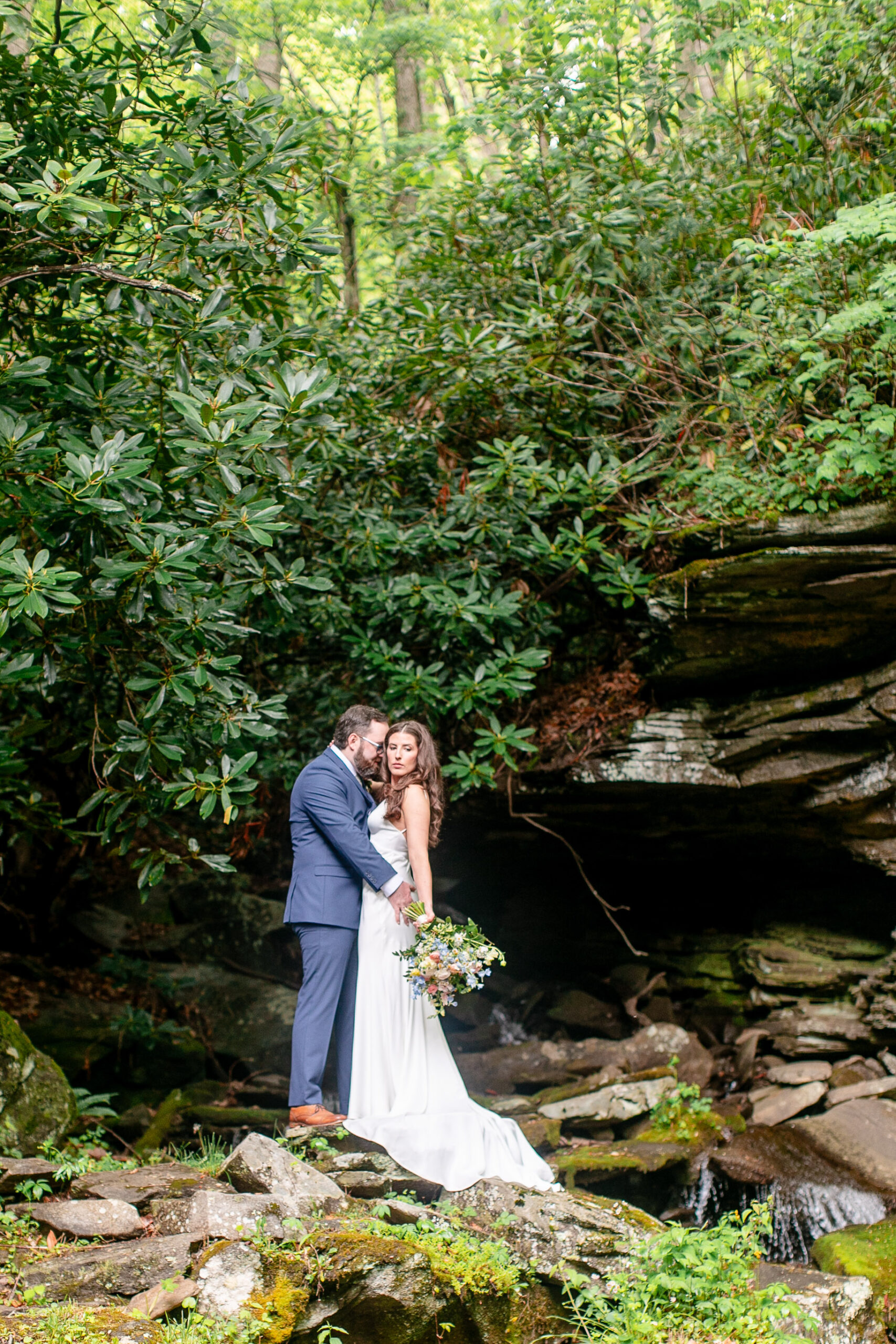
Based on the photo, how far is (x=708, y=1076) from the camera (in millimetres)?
7777

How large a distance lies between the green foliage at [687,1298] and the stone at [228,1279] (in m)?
1.29

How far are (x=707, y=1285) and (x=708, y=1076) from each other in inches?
189

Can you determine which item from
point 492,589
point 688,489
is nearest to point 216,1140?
point 492,589

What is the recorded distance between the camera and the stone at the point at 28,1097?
4816 millimetres

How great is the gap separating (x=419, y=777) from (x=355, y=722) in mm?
581

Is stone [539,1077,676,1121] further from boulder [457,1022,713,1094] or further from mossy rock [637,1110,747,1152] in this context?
boulder [457,1022,713,1094]

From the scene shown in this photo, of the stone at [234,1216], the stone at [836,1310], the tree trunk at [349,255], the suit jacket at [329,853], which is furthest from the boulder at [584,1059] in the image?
the tree trunk at [349,255]

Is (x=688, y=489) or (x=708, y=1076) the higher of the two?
(x=688, y=489)

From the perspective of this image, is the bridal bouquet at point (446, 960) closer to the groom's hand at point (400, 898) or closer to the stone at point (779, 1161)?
the groom's hand at point (400, 898)

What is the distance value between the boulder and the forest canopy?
8.83ft

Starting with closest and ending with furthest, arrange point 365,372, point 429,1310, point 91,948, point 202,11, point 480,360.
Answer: point 429,1310 → point 202,11 → point 480,360 → point 365,372 → point 91,948

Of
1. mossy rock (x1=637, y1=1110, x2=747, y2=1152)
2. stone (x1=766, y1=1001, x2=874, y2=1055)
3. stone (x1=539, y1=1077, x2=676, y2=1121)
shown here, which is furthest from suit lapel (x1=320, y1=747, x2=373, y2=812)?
stone (x1=766, y1=1001, x2=874, y2=1055)

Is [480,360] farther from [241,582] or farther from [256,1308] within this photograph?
[256,1308]

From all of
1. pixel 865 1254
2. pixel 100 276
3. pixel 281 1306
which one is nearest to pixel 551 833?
pixel 865 1254
